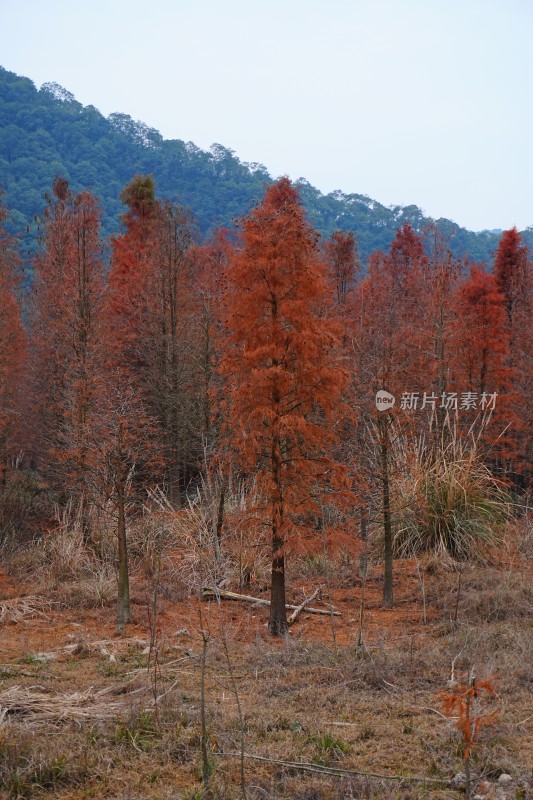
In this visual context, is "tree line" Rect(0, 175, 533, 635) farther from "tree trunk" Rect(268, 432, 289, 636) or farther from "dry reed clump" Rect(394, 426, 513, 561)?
"dry reed clump" Rect(394, 426, 513, 561)

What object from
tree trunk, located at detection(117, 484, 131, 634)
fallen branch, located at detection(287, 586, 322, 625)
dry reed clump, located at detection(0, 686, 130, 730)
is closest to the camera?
dry reed clump, located at detection(0, 686, 130, 730)

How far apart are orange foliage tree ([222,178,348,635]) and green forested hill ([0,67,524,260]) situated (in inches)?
2568

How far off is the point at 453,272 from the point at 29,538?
11.1 m

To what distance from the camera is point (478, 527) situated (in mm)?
10938

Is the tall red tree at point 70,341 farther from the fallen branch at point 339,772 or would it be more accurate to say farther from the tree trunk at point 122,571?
the fallen branch at point 339,772

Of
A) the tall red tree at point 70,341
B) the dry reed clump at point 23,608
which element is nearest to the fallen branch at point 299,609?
the dry reed clump at point 23,608

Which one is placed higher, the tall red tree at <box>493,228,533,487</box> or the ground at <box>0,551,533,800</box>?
the tall red tree at <box>493,228,533,487</box>

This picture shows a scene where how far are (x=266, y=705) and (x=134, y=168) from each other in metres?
87.2

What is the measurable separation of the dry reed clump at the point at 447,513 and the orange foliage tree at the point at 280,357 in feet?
11.2

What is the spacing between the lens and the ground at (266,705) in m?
4.07

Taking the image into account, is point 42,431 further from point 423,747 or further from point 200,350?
point 423,747

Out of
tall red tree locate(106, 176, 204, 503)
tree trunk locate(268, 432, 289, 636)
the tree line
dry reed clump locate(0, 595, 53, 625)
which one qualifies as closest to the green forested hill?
the tree line

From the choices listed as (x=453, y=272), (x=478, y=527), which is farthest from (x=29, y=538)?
(x=453, y=272)

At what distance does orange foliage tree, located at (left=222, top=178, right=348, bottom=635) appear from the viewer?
25.4 ft
